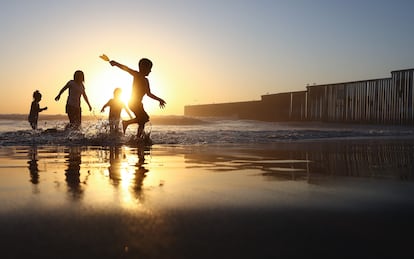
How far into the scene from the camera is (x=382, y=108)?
1172 inches

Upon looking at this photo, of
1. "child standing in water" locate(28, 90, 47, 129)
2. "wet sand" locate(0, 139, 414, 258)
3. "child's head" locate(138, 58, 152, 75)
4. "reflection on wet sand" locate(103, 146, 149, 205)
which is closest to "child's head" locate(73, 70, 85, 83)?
"child standing in water" locate(28, 90, 47, 129)

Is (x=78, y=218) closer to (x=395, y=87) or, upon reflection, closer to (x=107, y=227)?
Answer: (x=107, y=227)

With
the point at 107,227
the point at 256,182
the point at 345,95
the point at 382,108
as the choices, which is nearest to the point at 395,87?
the point at 382,108

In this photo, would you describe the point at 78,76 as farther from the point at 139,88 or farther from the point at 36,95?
the point at 139,88

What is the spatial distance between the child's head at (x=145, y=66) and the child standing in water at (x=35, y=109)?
816 centimetres

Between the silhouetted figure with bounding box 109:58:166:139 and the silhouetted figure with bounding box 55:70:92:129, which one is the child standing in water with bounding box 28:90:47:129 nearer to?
the silhouetted figure with bounding box 55:70:92:129

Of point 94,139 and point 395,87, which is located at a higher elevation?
point 395,87

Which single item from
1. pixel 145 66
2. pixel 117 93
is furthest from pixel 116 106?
pixel 145 66

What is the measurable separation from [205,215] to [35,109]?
50.3 ft

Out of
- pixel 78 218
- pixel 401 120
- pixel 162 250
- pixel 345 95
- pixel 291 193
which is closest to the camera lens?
pixel 162 250

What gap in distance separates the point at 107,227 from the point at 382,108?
30.6 meters

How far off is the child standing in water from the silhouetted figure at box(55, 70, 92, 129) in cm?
366

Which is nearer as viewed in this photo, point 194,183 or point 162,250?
point 162,250

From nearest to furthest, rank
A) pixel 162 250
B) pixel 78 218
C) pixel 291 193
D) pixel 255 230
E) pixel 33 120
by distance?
pixel 162 250 < pixel 255 230 < pixel 78 218 < pixel 291 193 < pixel 33 120
